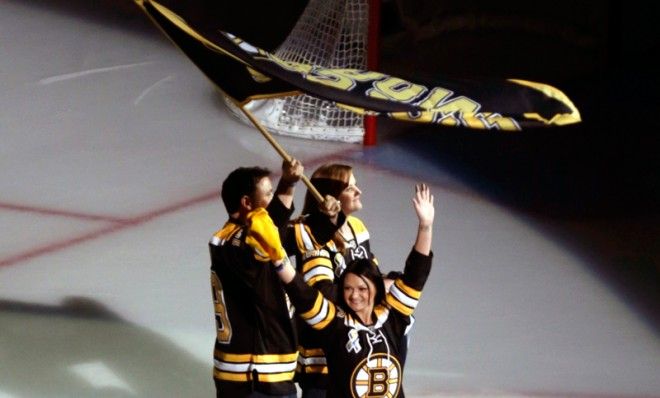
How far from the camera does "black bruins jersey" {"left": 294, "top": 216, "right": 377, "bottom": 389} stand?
15.0 ft

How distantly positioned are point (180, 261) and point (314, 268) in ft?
6.36

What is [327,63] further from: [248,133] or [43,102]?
[43,102]

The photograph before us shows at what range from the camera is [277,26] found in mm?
10227

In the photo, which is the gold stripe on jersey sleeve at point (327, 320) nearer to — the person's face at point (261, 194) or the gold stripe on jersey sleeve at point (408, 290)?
the gold stripe on jersey sleeve at point (408, 290)

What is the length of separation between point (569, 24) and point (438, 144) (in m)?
2.19

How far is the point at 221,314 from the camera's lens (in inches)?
176

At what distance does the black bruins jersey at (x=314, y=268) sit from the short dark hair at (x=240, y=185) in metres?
0.28

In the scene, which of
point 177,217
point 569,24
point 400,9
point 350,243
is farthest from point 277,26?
point 350,243

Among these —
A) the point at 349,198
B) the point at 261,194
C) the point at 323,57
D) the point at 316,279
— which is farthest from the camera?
the point at 323,57

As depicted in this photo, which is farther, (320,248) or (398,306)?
(320,248)

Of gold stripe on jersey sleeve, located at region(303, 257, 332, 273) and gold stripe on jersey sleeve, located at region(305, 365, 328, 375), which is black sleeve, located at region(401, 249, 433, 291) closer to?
gold stripe on jersey sleeve, located at region(303, 257, 332, 273)

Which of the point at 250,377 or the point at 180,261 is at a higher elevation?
the point at 180,261

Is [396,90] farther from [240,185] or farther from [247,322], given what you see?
[247,322]

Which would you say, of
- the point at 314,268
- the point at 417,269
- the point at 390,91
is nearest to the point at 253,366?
the point at 314,268
